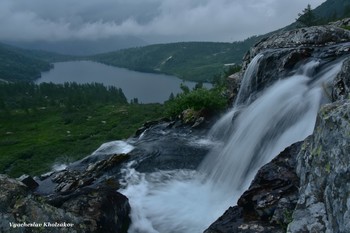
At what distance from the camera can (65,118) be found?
142 m

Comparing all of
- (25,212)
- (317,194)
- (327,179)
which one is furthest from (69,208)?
(327,179)

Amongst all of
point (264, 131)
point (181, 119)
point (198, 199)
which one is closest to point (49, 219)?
point (198, 199)

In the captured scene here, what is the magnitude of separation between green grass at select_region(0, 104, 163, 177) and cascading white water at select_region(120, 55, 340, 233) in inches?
1584

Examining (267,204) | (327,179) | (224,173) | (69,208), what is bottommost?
(224,173)

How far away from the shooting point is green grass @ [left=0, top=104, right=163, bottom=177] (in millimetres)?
70312

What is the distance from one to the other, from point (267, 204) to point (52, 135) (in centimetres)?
10489

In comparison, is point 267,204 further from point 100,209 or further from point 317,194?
point 100,209

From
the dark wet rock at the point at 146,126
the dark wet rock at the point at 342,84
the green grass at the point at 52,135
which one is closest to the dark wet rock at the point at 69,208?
the dark wet rock at the point at 342,84

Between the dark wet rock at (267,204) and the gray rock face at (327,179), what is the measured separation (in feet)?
3.75

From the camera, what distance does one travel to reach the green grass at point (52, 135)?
Result: 70312 millimetres

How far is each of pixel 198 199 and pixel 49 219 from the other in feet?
26.7

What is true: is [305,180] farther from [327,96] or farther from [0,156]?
[0,156]

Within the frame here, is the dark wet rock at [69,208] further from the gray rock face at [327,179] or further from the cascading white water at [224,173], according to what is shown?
the gray rock face at [327,179]

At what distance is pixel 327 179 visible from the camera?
9.52 meters
